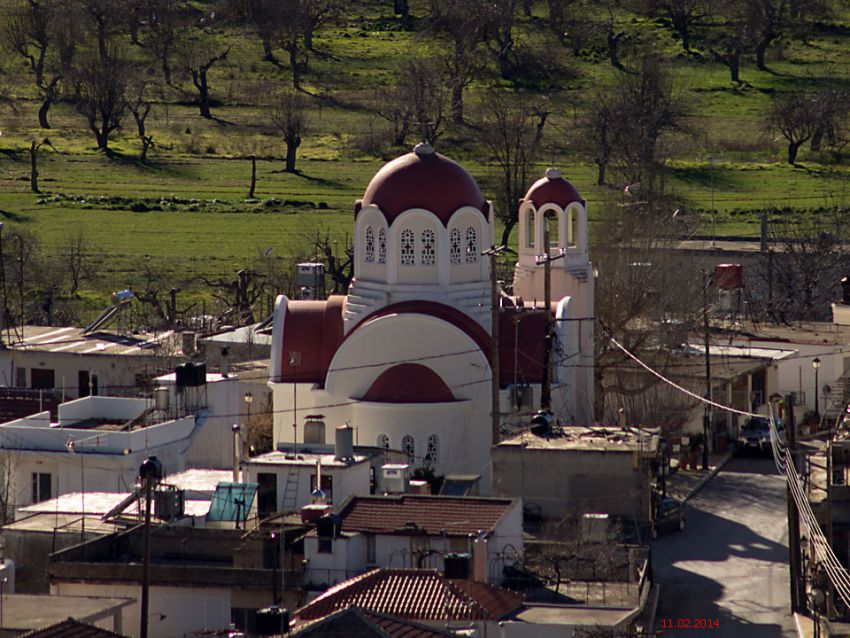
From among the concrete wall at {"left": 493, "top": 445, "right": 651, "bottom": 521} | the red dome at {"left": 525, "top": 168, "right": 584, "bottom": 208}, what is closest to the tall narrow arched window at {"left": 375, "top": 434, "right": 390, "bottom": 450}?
the concrete wall at {"left": 493, "top": 445, "right": 651, "bottom": 521}

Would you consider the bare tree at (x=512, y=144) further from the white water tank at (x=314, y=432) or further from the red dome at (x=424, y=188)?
the white water tank at (x=314, y=432)

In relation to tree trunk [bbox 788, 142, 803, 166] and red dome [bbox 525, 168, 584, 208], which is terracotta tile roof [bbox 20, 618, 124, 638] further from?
tree trunk [bbox 788, 142, 803, 166]

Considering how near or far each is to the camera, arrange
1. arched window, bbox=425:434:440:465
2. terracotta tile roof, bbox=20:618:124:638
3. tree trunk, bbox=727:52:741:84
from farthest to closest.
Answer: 1. tree trunk, bbox=727:52:741:84
2. arched window, bbox=425:434:440:465
3. terracotta tile roof, bbox=20:618:124:638

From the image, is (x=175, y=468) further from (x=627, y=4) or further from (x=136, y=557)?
(x=627, y=4)

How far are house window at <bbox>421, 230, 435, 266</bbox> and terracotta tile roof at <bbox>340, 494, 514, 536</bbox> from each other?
1177 cm

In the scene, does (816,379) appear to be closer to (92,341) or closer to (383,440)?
(383,440)

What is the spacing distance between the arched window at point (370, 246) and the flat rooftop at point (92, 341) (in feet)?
28.5

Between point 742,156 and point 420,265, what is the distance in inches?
1851

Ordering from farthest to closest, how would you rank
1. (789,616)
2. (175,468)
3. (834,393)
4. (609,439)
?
(834,393) → (175,468) → (609,439) → (789,616)

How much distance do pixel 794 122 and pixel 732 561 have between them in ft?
176

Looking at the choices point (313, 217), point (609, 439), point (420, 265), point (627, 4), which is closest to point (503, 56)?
point (627, 4)

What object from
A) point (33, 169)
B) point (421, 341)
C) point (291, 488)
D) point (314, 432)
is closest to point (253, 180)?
point (33, 169)

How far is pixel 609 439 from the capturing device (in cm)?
4300

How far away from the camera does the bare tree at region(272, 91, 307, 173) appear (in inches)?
3558
